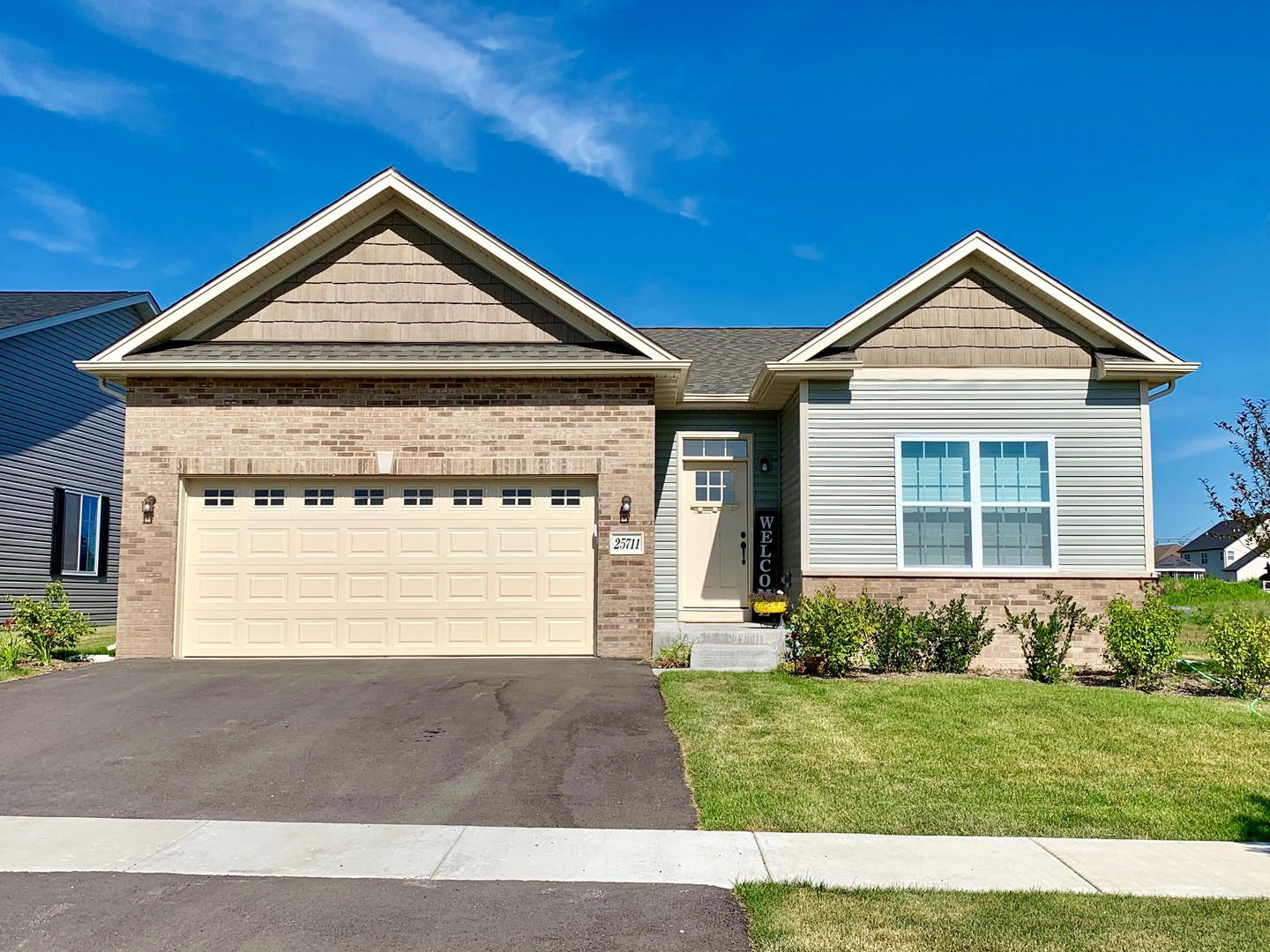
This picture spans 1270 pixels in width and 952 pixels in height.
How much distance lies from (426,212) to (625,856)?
9.85 m

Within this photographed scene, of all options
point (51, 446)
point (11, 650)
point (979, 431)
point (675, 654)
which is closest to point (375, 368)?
point (675, 654)

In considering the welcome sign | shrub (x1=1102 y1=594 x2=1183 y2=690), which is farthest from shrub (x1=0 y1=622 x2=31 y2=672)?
shrub (x1=1102 y1=594 x2=1183 y2=690)

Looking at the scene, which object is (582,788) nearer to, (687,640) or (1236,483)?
(687,640)

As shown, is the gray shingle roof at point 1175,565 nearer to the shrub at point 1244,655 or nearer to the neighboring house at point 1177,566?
the neighboring house at point 1177,566

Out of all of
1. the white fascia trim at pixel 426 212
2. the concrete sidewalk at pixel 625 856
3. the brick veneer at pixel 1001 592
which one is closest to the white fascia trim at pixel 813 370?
the white fascia trim at pixel 426 212

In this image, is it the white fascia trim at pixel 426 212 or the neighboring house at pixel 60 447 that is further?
the neighboring house at pixel 60 447

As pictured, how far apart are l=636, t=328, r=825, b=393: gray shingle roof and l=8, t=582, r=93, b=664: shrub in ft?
28.0

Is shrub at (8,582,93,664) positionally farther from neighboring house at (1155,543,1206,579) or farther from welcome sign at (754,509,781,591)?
neighboring house at (1155,543,1206,579)

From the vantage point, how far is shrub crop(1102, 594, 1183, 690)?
1091 centimetres

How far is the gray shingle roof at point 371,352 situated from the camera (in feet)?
41.2

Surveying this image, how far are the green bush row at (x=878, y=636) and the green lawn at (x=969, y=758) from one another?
0.53 metres

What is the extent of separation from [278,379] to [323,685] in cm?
430

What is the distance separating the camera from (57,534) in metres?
18.8

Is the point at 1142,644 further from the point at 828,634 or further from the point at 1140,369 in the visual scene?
the point at 1140,369
